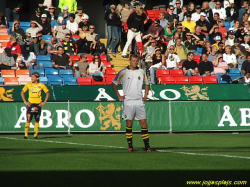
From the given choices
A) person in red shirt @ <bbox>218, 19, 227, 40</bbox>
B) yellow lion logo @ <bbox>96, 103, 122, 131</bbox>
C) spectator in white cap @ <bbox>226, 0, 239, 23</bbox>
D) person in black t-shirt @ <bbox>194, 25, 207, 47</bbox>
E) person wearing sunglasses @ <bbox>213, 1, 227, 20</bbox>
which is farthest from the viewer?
spectator in white cap @ <bbox>226, 0, 239, 23</bbox>

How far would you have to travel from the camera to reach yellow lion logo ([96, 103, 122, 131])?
1952cm

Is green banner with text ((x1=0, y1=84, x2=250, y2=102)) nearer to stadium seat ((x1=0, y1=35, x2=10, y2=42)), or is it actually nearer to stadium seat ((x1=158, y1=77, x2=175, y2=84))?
stadium seat ((x1=158, y1=77, x2=175, y2=84))

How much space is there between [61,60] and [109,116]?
4.71 m

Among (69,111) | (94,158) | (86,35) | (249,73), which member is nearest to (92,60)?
(86,35)

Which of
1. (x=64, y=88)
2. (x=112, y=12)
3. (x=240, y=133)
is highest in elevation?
(x=112, y=12)

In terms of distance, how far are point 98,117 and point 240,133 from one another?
5.07 meters

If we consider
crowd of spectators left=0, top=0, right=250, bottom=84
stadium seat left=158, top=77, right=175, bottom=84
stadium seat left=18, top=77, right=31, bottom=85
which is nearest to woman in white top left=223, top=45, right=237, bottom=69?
crowd of spectators left=0, top=0, right=250, bottom=84

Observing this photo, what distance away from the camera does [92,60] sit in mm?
24125

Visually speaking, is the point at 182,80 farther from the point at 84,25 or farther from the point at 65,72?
the point at 84,25

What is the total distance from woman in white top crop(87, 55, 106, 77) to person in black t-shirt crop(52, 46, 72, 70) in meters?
0.96

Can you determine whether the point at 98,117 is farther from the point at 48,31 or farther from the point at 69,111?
the point at 48,31

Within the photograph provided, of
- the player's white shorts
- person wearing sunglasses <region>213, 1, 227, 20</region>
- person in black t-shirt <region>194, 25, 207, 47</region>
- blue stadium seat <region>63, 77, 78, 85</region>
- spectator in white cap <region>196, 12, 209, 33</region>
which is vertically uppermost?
person wearing sunglasses <region>213, 1, 227, 20</region>

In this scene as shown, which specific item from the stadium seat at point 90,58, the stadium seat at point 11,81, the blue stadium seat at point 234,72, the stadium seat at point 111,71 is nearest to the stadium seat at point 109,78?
the stadium seat at point 111,71

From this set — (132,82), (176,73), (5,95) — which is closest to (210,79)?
(176,73)
